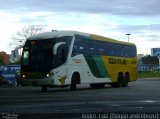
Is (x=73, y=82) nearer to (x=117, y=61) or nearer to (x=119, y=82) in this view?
(x=117, y=61)

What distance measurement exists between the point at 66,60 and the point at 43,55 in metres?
1.39

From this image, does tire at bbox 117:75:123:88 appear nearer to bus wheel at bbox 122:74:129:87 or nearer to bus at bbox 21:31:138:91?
bus wheel at bbox 122:74:129:87

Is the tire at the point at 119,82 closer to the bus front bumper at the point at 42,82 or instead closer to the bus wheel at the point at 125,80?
the bus wheel at the point at 125,80

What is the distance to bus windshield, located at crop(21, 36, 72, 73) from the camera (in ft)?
102

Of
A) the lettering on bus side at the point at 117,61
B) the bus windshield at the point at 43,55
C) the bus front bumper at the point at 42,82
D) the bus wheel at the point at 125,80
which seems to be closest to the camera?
the bus front bumper at the point at 42,82

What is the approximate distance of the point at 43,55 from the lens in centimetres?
3125

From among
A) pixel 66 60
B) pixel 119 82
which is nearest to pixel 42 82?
pixel 66 60

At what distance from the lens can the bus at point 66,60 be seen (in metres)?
A: 31.0

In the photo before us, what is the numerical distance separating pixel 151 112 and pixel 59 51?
16164mm

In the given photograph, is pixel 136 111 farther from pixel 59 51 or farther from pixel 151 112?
pixel 59 51

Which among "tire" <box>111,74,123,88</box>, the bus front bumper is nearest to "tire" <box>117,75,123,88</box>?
"tire" <box>111,74,123,88</box>

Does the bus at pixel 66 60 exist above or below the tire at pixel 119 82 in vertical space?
above

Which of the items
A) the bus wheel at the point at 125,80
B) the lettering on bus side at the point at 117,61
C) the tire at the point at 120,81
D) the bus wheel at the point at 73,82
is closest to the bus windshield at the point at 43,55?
the bus wheel at the point at 73,82

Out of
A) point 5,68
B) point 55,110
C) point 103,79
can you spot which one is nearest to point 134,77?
point 103,79
